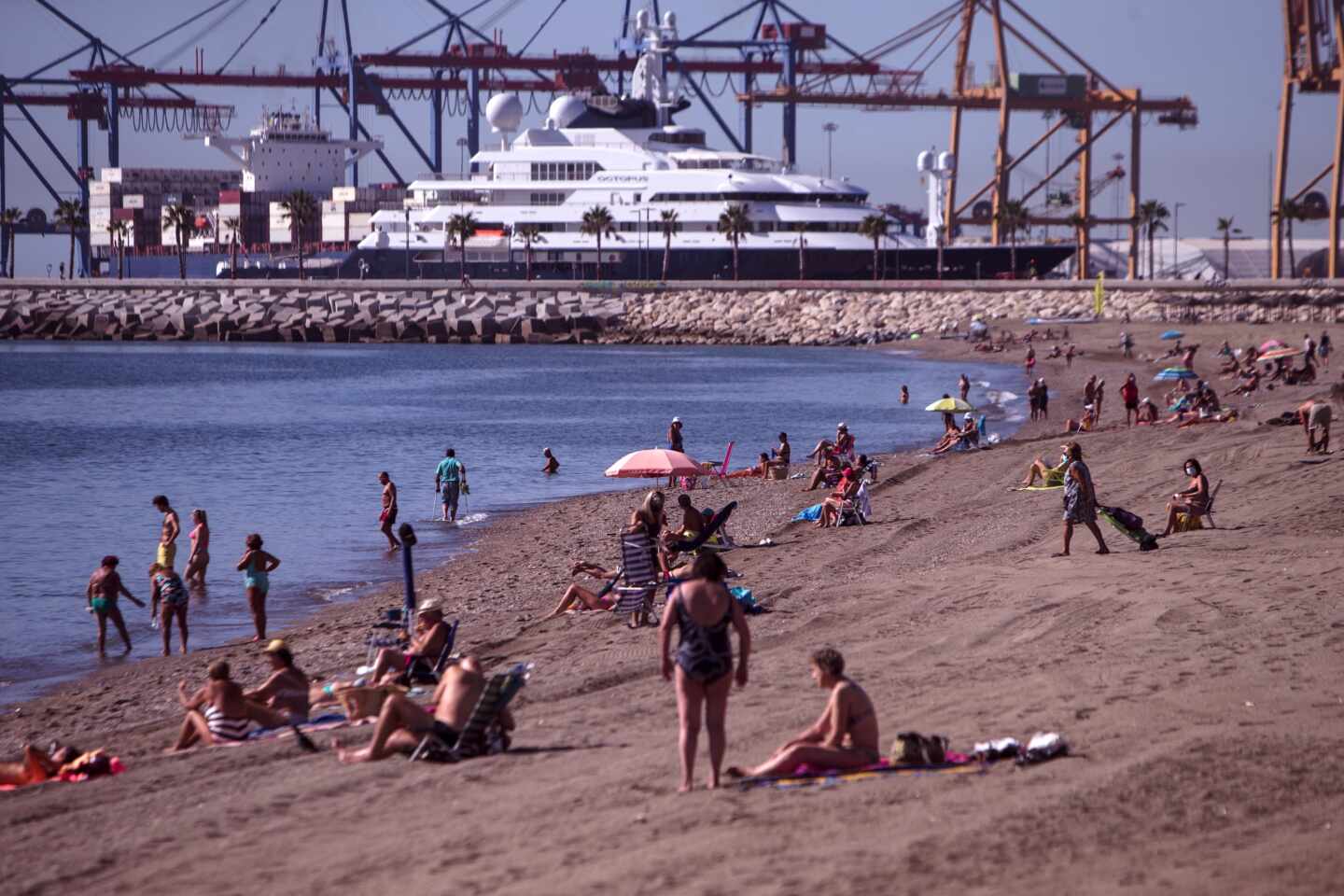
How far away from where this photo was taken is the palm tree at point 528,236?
85.6 meters

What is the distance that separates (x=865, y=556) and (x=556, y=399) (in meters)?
33.2

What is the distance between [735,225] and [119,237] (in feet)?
161

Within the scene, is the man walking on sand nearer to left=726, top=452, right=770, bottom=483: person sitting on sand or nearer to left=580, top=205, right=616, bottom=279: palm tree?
left=726, top=452, right=770, bottom=483: person sitting on sand

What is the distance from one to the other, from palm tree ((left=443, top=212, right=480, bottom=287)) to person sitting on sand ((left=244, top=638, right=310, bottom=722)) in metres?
74.8

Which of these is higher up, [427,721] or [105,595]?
[105,595]

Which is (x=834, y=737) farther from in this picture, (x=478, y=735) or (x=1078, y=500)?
(x=1078, y=500)

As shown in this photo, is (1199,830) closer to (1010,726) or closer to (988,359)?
(1010,726)

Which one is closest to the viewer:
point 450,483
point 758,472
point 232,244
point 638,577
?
point 638,577

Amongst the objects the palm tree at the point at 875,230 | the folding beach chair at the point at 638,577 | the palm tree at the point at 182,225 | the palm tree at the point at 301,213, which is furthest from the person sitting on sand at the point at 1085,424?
the palm tree at the point at 182,225

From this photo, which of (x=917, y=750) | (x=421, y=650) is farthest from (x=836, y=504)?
(x=917, y=750)

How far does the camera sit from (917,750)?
732cm

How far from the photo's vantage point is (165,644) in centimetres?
1350

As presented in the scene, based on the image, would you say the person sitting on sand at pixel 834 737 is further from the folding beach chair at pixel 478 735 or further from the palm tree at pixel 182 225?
the palm tree at pixel 182 225

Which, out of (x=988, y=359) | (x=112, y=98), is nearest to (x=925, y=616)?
(x=988, y=359)
